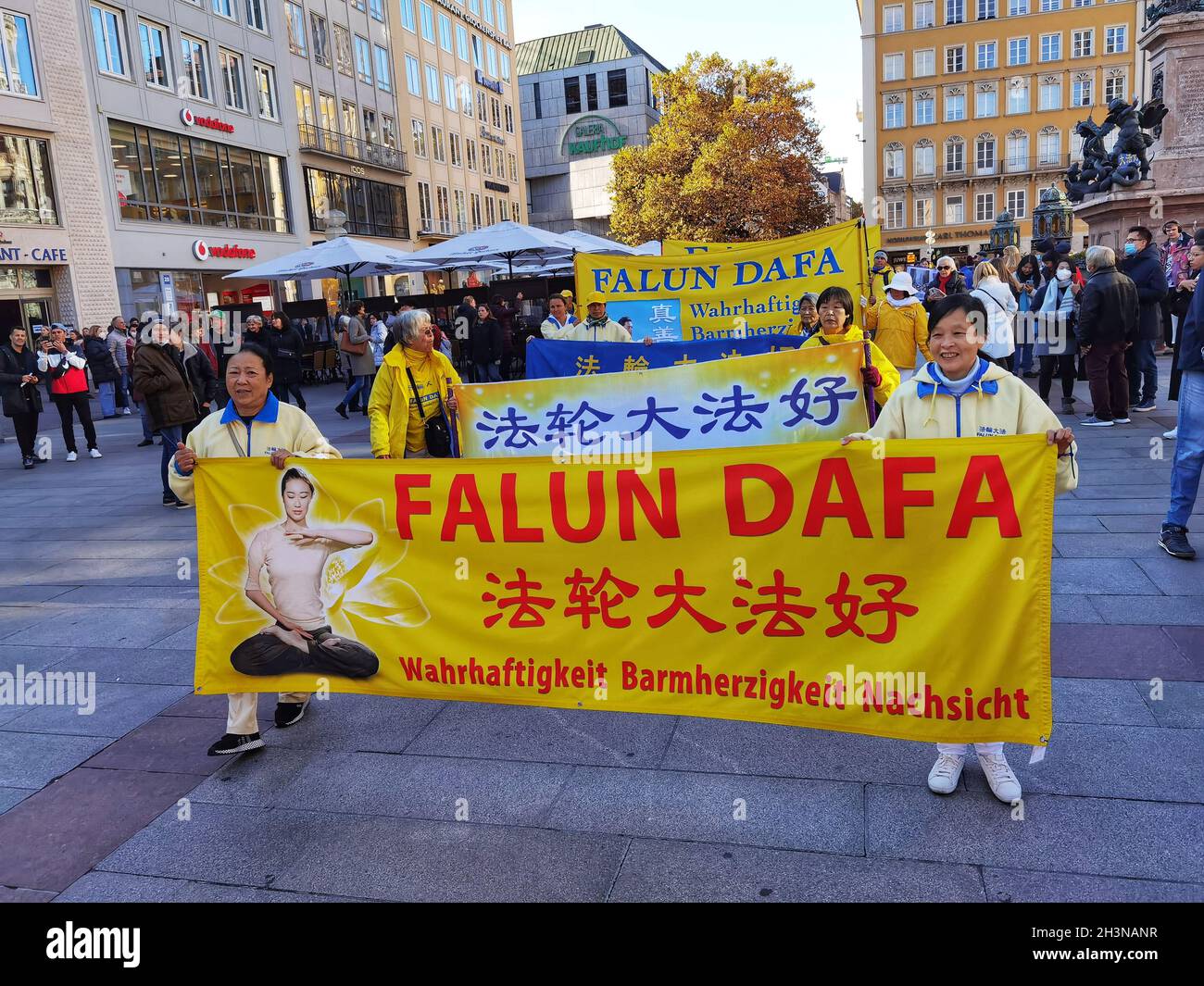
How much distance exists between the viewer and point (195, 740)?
4.40 metres

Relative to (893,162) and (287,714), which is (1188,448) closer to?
(287,714)

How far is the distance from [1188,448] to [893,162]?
62209 mm

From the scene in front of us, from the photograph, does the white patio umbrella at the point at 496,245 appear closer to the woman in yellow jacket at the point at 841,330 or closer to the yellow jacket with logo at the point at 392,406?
the woman in yellow jacket at the point at 841,330

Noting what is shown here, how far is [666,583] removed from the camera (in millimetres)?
3576

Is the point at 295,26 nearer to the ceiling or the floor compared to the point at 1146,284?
nearer to the ceiling

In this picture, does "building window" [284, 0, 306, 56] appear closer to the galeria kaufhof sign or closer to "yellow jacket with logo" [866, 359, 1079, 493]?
the galeria kaufhof sign

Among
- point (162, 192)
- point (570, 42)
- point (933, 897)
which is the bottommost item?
point (933, 897)

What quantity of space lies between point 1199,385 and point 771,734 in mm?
3859

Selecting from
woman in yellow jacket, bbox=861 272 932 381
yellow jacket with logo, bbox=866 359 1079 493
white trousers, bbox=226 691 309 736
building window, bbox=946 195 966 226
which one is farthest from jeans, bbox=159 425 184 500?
building window, bbox=946 195 966 226

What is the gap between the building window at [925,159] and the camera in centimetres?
6150

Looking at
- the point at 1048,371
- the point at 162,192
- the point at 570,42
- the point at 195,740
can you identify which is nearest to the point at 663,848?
the point at 195,740

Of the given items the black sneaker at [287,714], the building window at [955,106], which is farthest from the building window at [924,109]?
the black sneaker at [287,714]

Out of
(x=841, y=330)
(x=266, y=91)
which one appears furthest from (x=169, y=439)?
(x=266, y=91)
